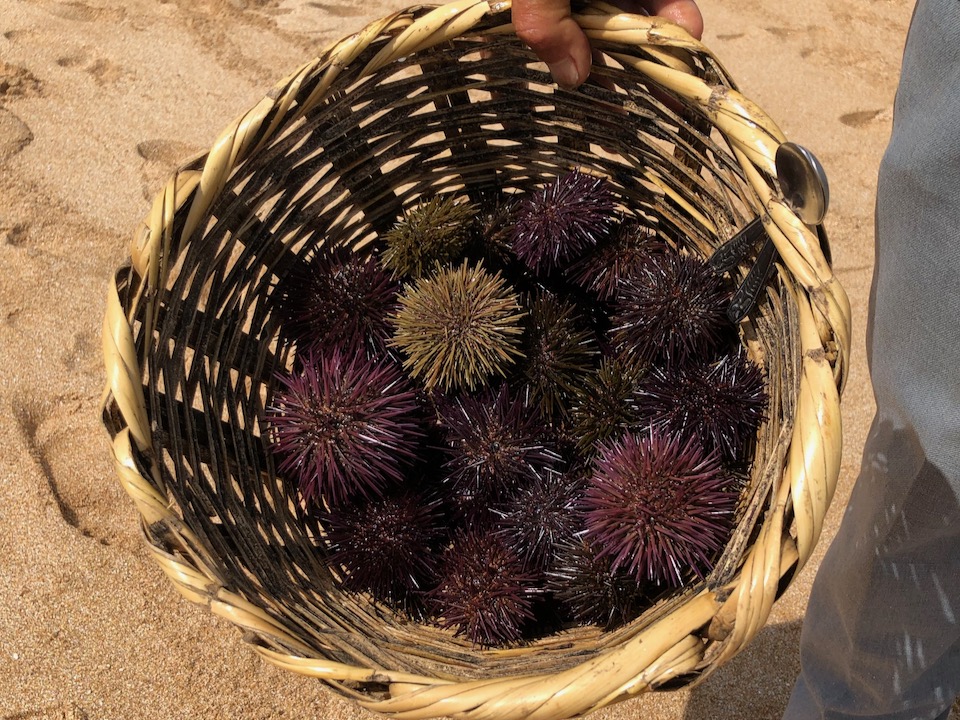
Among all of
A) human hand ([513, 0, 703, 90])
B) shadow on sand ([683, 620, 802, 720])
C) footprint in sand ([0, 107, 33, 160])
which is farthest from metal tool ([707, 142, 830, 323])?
footprint in sand ([0, 107, 33, 160])

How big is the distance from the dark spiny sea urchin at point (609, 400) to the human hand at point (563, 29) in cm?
33

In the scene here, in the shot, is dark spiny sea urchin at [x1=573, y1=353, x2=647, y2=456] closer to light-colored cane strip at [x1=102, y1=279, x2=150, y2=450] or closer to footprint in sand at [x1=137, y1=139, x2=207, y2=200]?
light-colored cane strip at [x1=102, y1=279, x2=150, y2=450]

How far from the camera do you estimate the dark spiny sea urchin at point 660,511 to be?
807 millimetres

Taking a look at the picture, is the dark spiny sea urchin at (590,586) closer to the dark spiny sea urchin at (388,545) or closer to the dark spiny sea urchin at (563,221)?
the dark spiny sea urchin at (388,545)

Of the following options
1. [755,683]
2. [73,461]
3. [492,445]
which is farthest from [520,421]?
[73,461]

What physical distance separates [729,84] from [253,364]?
0.67 m

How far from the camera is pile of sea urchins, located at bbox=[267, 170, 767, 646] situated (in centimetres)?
86

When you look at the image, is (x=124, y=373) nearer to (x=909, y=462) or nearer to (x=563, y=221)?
(x=563, y=221)

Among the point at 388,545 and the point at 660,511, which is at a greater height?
the point at 660,511

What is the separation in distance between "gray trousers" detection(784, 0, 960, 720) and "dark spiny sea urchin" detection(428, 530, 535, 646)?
36 centimetres

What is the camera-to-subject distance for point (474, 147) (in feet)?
3.66

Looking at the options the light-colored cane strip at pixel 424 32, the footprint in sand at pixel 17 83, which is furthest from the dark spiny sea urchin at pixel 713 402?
the footprint in sand at pixel 17 83

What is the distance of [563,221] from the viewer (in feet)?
3.15

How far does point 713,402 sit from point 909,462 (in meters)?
0.22
